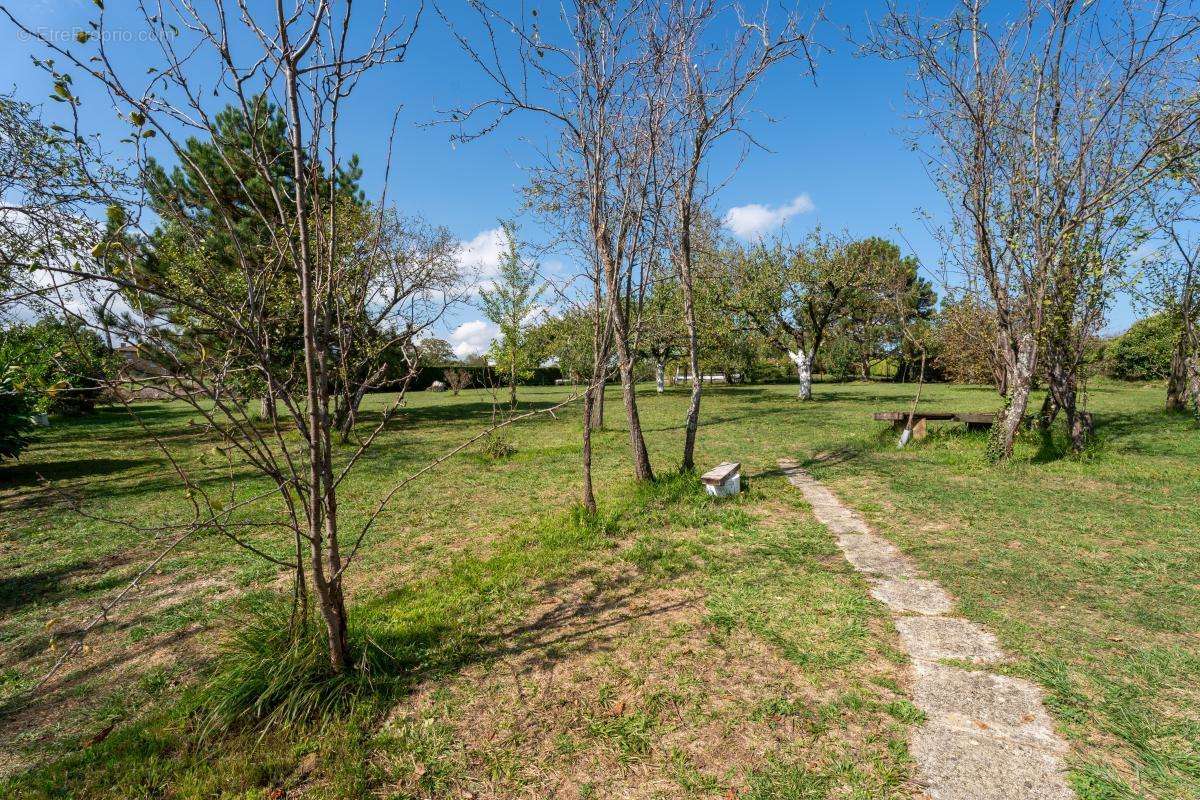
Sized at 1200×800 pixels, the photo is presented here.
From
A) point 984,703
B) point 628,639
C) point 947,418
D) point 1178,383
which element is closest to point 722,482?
point 628,639

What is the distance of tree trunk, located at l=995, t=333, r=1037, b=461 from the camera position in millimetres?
8258

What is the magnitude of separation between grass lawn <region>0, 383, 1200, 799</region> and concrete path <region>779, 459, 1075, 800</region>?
126mm

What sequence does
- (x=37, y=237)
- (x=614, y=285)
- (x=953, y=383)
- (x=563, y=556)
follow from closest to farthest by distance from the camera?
1. (x=37, y=237)
2. (x=563, y=556)
3. (x=614, y=285)
4. (x=953, y=383)

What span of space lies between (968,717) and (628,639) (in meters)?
2.06

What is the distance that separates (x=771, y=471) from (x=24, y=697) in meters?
8.97

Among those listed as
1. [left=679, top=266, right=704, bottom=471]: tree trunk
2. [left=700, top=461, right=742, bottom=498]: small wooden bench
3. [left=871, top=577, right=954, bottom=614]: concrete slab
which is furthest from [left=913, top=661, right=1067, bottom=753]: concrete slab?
[left=679, top=266, right=704, bottom=471]: tree trunk

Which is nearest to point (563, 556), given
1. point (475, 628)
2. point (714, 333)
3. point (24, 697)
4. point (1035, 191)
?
point (475, 628)

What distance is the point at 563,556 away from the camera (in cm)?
525

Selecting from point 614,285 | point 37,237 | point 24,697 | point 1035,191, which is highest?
point 1035,191

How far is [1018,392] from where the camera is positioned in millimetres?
8344

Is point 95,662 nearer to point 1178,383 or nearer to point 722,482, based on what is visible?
point 722,482

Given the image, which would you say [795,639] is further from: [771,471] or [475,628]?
[771,471]

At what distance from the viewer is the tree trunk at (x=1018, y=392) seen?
27.1 ft

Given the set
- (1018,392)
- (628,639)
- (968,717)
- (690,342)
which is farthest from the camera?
(1018,392)
